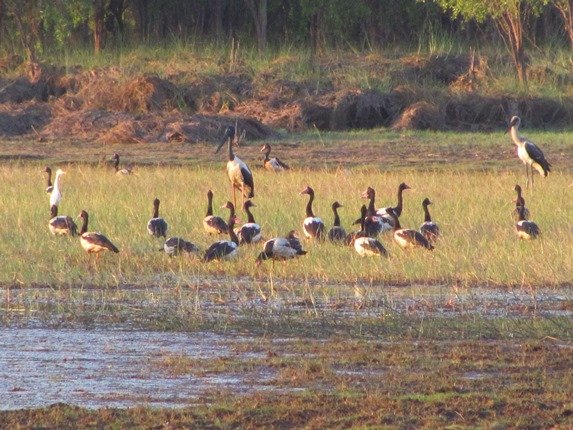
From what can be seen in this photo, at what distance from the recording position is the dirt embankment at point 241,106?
2723 centimetres

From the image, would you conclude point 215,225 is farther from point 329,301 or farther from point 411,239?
point 329,301

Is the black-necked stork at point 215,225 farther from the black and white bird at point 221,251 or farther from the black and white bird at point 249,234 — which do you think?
the black and white bird at point 221,251

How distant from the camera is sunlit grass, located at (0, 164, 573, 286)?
11625 mm

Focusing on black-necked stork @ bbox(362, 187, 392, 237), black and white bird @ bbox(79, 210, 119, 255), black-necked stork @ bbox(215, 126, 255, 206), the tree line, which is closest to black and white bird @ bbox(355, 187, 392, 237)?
black-necked stork @ bbox(362, 187, 392, 237)

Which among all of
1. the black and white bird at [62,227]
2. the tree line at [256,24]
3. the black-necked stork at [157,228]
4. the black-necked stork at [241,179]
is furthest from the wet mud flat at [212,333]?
the tree line at [256,24]

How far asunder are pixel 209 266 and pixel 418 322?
3.32m

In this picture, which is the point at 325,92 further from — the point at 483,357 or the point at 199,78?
the point at 483,357

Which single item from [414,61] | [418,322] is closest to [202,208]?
[418,322]

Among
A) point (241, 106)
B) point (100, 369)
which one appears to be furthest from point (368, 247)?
point (241, 106)

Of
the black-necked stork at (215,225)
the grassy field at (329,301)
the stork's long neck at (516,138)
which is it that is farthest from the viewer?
the stork's long neck at (516,138)

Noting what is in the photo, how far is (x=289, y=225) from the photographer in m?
15.2

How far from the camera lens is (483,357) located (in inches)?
319

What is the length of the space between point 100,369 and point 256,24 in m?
28.0

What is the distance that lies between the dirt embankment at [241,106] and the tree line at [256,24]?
1679 millimetres
